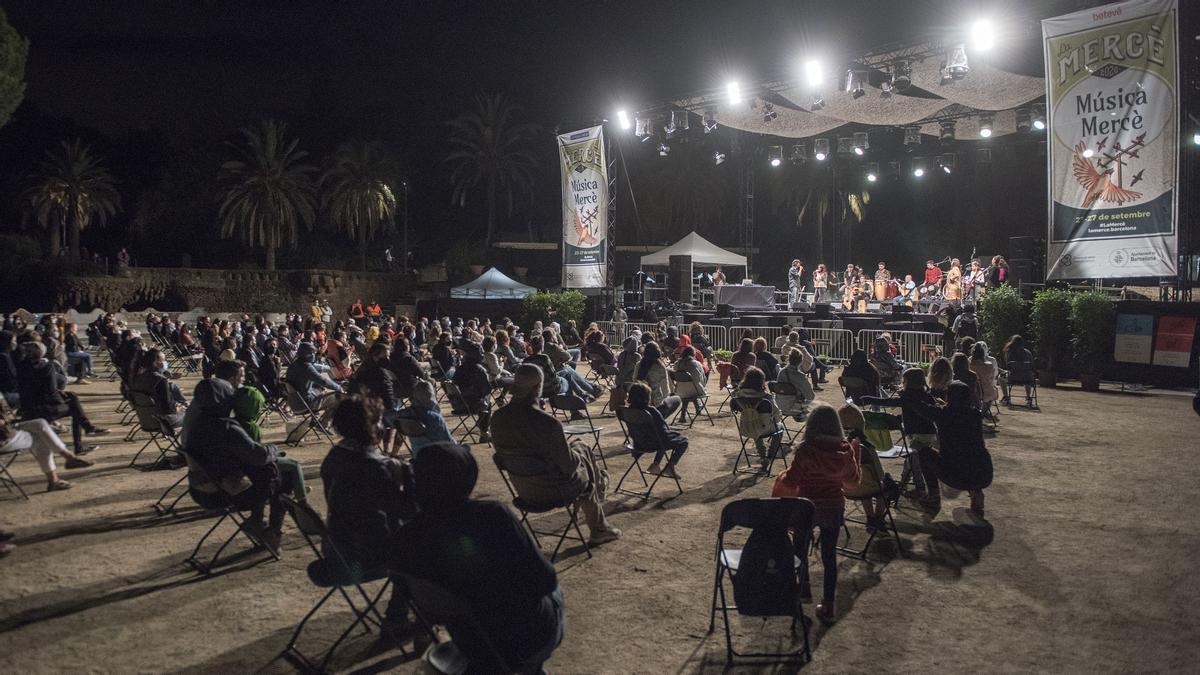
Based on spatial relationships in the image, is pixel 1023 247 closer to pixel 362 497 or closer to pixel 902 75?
pixel 902 75

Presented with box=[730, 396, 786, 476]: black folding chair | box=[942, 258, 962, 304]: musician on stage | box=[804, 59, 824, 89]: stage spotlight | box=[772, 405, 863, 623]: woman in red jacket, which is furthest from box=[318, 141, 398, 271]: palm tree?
box=[772, 405, 863, 623]: woman in red jacket

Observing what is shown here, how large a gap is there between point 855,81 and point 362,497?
15256 millimetres

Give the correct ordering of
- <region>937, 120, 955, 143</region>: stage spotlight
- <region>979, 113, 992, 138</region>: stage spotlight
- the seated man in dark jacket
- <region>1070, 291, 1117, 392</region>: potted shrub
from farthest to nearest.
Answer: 1. <region>937, 120, 955, 143</region>: stage spotlight
2. <region>979, 113, 992, 138</region>: stage spotlight
3. <region>1070, 291, 1117, 392</region>: potted shrub
4. the seated man in dark jacket

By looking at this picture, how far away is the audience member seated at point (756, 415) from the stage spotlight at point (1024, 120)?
14658 millimetres

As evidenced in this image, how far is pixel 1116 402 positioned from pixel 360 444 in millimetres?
13182

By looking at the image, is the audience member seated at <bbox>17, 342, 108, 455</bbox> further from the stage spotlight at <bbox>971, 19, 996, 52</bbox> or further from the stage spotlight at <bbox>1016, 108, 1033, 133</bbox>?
the stage spotlight at <bbox>1016, 108, 1033, 133</bbox>

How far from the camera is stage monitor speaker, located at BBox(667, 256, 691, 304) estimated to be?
25.2 meters

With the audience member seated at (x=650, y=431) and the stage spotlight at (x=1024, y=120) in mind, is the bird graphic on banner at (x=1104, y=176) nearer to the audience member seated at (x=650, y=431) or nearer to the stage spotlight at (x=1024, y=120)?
the stage spotlight at (x=1024, y=120)

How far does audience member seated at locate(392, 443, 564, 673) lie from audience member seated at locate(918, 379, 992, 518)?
4.29 metres

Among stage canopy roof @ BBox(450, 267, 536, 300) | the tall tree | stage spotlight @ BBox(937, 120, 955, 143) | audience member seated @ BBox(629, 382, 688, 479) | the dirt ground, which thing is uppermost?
the tall tree

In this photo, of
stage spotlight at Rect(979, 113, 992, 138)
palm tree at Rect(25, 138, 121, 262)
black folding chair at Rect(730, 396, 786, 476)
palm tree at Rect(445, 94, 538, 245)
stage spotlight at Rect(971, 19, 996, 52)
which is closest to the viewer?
black folding chair at Rect(730, 396, 786, 476)

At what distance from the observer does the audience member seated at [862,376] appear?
9258 mm

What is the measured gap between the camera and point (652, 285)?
2792 cm

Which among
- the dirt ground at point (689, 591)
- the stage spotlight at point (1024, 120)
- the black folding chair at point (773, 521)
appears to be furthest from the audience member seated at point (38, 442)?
the stage spotlight at point (1024, 120)
